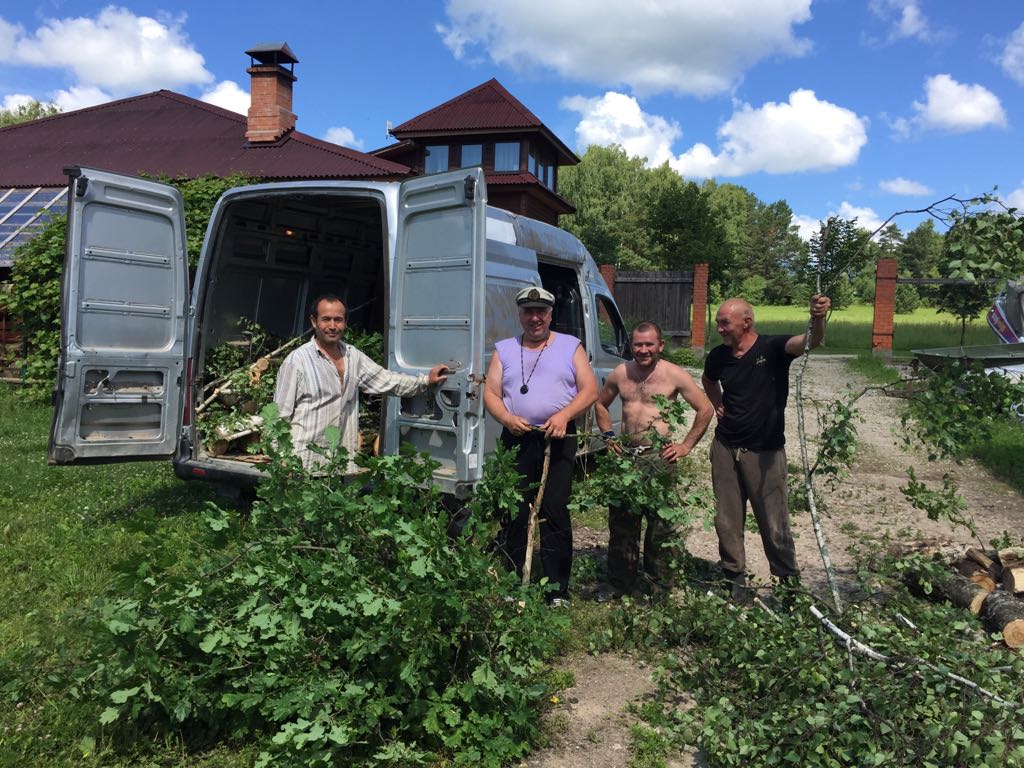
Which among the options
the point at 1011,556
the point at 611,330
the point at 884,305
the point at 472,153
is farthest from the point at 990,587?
the point at 472,153

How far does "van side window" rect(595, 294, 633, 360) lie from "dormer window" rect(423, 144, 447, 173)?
970 inches

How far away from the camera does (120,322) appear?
18.8 ft

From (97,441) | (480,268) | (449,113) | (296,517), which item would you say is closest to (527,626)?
(296,517)

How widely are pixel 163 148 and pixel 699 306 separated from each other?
1660 centimetres

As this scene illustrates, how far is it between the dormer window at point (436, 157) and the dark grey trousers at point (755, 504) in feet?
91.2

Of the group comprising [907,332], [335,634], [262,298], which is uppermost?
[907,332]

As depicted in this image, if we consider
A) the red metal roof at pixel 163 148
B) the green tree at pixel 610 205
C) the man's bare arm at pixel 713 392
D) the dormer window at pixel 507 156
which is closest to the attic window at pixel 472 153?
the dormer window at pixel 507 156

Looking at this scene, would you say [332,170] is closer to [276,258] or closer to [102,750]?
[276,258]

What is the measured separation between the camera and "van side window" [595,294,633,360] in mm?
7305

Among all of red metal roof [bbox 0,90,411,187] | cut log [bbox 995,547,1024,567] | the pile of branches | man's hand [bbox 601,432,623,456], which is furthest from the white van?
red metal roof [bbox 0,90,411,187]

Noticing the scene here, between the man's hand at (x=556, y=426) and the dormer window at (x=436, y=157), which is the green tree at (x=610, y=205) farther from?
the man's hand at (x=556, y=426)

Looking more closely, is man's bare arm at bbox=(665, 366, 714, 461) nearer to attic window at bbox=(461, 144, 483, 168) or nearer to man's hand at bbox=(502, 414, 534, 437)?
man's hand at bbox=(502, 414, 534, 437)

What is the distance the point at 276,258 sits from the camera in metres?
7.25

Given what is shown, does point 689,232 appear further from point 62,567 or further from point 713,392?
point 62,567
